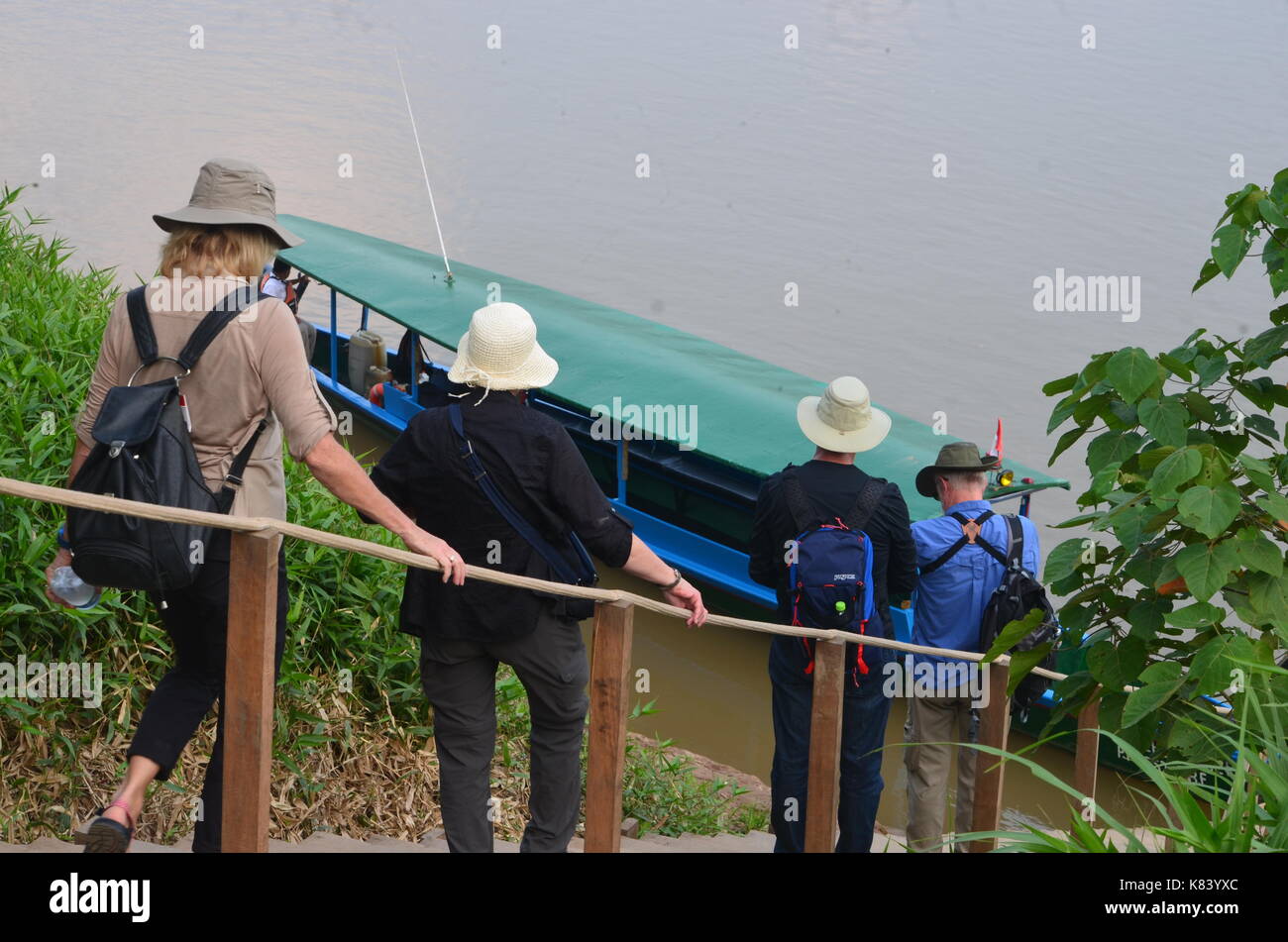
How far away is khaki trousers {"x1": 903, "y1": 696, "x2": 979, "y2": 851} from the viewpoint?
548 centimetres

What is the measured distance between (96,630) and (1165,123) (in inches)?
954

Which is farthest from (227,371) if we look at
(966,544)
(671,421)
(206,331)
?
(671,421)

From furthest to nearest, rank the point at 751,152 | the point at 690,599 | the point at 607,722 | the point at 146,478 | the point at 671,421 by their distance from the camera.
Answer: the point at 751,152
the point at 671,421
the point at 690,599
the point at 607,722
the point at 146,478

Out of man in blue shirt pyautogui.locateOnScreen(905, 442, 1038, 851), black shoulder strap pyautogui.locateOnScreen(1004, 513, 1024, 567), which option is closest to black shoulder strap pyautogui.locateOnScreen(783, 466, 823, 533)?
man in blue shirt pyautogui.locateOnScreen(905, 442, 1038, 851)

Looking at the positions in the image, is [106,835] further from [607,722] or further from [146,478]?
[607,722]

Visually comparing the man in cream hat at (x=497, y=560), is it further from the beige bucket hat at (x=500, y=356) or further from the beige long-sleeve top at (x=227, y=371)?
the beige long-sleeve top at (x=227, y=371)

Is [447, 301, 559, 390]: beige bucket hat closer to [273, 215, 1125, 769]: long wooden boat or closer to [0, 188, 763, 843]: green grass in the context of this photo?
[0, 188, 763, 843]: green grass

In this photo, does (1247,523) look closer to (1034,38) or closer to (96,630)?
(96,630)

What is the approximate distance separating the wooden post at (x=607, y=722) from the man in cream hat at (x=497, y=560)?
9cm

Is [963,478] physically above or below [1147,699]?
above

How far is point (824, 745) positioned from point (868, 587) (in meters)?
0.55

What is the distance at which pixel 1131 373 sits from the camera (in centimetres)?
300

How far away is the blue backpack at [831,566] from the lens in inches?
179

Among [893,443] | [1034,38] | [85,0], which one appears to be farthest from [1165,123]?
[85,0]
